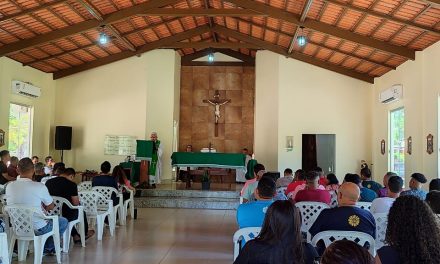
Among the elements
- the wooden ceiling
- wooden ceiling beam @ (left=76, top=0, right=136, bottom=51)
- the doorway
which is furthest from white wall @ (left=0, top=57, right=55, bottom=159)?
the doorway

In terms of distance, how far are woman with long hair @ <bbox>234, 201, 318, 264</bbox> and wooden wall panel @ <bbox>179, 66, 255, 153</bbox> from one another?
13.1m

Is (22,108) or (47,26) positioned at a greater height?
(47,26)

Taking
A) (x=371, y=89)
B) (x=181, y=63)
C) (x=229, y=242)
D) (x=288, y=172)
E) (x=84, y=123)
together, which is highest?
(x=181, y=63)

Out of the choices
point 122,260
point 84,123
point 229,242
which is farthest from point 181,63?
point 122,260

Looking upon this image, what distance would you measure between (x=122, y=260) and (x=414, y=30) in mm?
7163

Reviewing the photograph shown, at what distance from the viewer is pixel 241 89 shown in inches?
614

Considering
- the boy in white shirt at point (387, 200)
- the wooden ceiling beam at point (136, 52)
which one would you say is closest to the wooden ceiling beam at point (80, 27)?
the wooden ceiling beam at point (136, 52)

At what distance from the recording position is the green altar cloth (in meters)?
11.3

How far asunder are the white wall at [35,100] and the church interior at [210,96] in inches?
2.1

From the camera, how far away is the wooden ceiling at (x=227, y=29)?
9.05 metres

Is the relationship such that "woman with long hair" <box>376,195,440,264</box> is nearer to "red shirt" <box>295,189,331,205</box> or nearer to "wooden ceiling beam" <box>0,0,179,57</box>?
"red shirt" <box>295,189,331,205</box>

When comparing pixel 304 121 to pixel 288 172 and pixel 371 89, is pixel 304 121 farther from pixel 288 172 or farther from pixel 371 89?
pixel 288 172

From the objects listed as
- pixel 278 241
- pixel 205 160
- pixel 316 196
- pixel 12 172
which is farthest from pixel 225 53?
pixel 278 241

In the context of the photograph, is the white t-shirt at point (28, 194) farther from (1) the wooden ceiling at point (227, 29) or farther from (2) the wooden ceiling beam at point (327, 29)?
(2) the wooden ceiling beam at point (327, 29)
